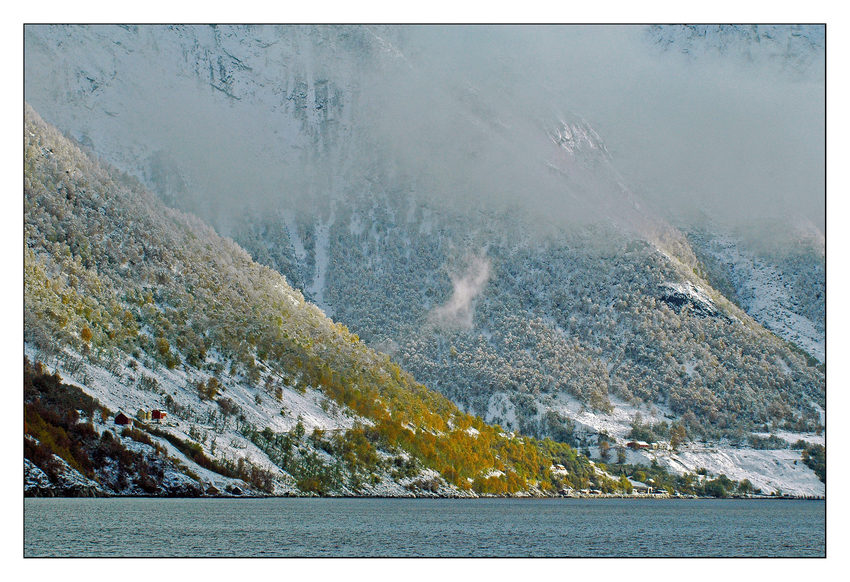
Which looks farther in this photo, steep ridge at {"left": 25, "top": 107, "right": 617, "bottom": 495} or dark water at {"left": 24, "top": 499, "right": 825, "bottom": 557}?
steep ridge at {"left": 25, "top": 107, "right": 617, "bottom": 495}

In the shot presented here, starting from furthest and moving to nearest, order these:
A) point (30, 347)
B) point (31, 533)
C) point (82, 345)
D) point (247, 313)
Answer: point (247, 313) < point (82, 345) < point (30, 347) < point (31, 533)

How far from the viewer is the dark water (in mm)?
88938

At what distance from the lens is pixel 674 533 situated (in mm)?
120250

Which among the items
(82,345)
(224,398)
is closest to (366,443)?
(224,398)

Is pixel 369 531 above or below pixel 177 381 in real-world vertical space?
below

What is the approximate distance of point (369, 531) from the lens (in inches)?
4193

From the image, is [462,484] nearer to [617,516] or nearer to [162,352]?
[617,516]

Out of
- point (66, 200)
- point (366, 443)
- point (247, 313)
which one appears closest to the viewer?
point (366, 443)

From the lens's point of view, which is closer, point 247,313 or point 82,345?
point 82,345

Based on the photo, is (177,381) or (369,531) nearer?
(369,531)

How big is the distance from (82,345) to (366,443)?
50.3 metres

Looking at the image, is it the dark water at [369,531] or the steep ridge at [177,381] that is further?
the steep ridge at [177,381]

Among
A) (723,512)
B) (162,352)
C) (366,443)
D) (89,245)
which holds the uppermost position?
(89,245)

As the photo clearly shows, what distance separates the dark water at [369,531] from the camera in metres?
88.9
